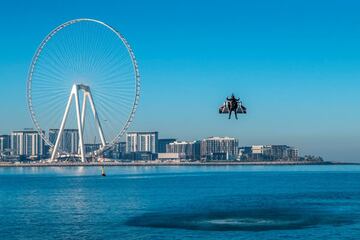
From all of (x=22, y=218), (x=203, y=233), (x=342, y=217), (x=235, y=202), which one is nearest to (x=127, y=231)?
(x=203, y=233)

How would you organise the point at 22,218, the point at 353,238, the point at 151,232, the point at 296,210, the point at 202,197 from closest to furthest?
the point at 353,238, the point at 151,232, the point at 22,218, the point at 296,210, the point at 202,197

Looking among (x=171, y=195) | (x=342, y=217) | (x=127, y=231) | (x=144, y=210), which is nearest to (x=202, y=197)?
(x=171, y=195)

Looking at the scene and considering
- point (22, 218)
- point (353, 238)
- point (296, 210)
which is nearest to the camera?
point (353, 238)

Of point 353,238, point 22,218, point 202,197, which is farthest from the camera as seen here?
point 202,197

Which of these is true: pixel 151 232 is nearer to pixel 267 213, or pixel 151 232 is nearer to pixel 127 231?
pixel 127 231

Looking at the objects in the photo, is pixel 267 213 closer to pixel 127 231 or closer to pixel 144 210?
pixel 144 210

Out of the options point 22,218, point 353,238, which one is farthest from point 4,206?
point 353,238

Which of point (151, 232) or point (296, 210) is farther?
point (296, 210)

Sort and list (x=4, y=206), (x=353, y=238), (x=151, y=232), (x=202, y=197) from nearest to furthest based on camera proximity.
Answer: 1. (x=353, y=238)
2. (x=151, y=232)
3. (x=4, y=206)
4. (x=202, y=197)

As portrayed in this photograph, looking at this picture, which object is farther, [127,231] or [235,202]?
[235,202]
